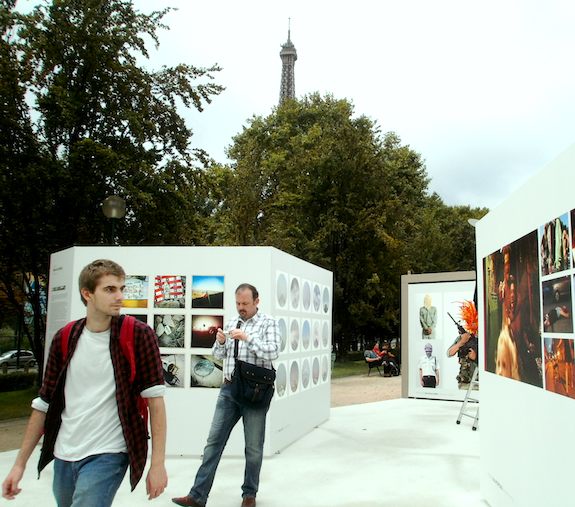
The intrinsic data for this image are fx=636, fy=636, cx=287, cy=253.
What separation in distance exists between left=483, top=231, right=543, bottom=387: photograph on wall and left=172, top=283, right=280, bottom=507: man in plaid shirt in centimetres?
183

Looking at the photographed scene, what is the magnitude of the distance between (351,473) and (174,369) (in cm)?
240

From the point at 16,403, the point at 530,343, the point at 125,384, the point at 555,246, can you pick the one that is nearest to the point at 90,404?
the point at 125,384

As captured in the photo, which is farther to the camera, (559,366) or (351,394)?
(351,394)

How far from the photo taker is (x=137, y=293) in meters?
7.78

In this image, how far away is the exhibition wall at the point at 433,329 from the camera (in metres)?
13.5

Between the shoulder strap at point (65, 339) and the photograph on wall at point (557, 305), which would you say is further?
the photograph on wall at point (557, 305)

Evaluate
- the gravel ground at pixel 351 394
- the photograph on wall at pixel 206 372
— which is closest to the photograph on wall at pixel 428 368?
the gravel ground at pixel 351 394

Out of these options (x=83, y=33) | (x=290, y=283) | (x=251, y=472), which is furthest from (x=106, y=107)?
(x=251, y=472)

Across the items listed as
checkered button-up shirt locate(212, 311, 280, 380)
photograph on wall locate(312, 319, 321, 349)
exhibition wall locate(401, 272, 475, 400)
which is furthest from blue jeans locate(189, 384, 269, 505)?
exhibition wall locate(401, 272, 475, 400)

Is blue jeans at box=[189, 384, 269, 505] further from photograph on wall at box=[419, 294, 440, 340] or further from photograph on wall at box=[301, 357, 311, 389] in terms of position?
photograph on wall at box=[419, 294, 440, 340]

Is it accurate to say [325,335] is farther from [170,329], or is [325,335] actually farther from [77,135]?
[77,135]

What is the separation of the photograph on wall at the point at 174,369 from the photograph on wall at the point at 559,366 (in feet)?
15.3

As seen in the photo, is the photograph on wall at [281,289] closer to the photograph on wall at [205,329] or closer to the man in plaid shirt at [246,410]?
the photograph on wall at [205,329]

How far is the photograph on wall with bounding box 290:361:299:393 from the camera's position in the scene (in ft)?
27.8
